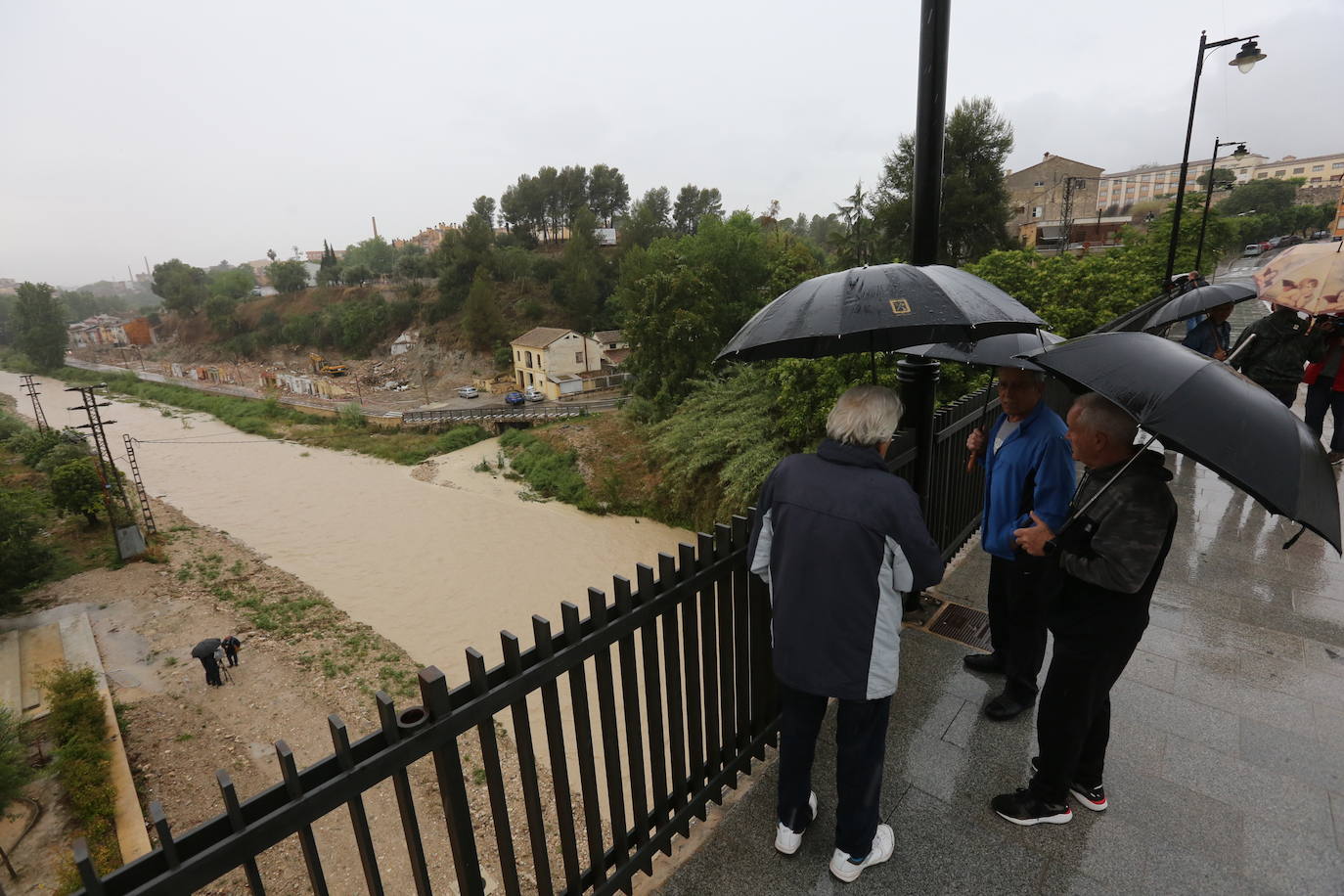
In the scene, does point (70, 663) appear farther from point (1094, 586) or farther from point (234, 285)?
point (234, 285)

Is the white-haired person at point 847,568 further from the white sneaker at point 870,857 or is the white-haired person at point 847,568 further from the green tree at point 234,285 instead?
the green tree at point 234,285

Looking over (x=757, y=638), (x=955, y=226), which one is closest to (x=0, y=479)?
(x=757, y=638)

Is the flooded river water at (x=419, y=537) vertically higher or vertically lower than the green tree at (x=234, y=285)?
lower

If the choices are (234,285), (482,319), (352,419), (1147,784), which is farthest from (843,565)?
(234,285)

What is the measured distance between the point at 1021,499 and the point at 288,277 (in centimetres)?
8381

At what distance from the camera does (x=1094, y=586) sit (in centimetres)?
213

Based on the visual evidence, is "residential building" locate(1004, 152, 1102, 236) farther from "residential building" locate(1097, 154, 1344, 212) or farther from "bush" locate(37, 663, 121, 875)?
"bush" locate(37, 663, 121, 875)

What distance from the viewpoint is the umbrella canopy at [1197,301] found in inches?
195

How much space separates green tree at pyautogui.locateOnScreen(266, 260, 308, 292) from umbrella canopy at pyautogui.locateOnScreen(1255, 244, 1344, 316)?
273 feet

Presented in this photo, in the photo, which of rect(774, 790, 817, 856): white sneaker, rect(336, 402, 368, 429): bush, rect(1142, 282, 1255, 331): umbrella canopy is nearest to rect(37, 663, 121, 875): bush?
rect(774, 790, 817, 856): white sneaker

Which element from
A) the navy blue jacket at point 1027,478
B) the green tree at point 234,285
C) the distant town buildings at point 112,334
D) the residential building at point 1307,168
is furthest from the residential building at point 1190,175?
the distant town buildings at point 112,334

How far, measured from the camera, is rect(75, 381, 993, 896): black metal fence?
51.0 inches

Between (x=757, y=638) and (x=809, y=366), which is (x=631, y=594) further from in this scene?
(x=809, y=366)

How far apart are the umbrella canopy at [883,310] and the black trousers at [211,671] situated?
50.7 feet
